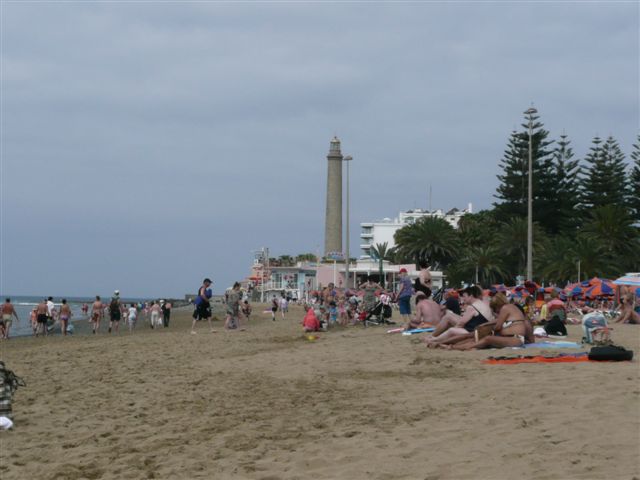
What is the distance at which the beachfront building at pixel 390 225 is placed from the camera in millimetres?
99875

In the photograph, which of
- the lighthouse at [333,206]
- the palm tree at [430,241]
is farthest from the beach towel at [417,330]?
the lighthouse at [333,206]

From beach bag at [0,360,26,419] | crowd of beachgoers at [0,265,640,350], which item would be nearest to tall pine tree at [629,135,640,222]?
crowd of beachgoers at [0,265,640,350]

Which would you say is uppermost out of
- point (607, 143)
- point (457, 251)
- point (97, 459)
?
point (607, 143)

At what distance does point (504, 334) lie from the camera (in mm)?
10758

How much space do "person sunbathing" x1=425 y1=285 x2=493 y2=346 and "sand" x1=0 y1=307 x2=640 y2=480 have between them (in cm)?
110

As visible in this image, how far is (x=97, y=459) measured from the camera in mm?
5316

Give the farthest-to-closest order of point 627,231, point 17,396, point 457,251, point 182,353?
1. point 457,251
2. point 627,231
3. point 182,353
4. point 17,396

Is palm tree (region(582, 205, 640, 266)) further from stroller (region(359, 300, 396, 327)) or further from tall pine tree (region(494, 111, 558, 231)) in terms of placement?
stroller (region(359, 300, 396, 327))

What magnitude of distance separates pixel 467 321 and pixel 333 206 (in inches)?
2916

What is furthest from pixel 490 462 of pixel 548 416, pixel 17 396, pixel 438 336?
pixel 438 336

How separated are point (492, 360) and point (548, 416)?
343 centimetres

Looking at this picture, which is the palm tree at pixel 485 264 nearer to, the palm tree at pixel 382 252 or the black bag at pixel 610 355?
the palm tree at pixel 382 252

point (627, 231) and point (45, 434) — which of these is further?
point (627, 231)

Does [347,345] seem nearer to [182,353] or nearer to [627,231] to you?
[182,353]
